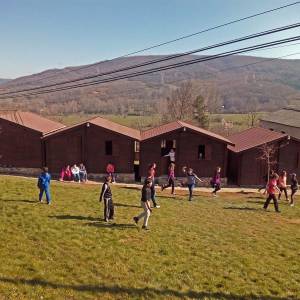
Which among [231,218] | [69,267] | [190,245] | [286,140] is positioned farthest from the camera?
[286,140]

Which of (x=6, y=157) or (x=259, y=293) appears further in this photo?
(x=6, y=157)

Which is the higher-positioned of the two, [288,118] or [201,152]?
[288,118]

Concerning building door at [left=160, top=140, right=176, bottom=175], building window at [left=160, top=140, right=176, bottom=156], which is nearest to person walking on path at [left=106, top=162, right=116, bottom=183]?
building door at [left=160, top=140, right=176, bottom=175]

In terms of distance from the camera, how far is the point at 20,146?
105 ft

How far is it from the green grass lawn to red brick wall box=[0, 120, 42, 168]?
13923mm

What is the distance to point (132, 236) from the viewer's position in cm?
1312

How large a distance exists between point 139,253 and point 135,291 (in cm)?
245

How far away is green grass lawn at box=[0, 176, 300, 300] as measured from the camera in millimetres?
9289

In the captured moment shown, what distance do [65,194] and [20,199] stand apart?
2809 mm

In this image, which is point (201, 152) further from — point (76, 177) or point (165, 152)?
point (76, 177)

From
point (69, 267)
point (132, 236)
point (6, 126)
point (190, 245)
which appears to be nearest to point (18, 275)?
point (69, 267)

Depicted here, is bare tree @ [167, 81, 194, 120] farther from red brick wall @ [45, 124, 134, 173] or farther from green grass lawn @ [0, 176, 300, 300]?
green grass lawn @ [0, 176, 300, 300]

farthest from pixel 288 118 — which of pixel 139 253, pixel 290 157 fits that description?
pixel 139 253

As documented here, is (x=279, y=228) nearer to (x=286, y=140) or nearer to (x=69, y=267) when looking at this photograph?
(x=69, y=267)
